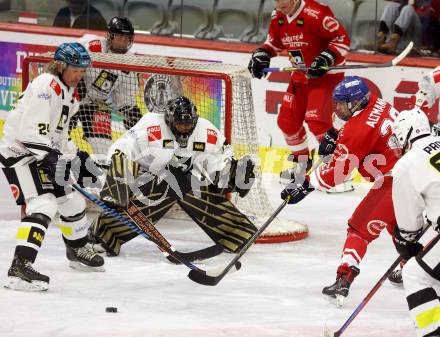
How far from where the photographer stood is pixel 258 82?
7855 mm

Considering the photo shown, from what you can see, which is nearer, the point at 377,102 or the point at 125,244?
the point at 377,102

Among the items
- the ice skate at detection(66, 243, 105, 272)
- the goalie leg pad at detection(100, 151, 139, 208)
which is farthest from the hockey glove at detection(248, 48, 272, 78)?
the ice skate at detection(66, 243, 105, 272)

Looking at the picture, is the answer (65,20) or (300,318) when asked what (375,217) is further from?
(65,20)

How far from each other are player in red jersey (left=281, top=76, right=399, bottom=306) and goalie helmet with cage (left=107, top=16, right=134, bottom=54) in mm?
2027

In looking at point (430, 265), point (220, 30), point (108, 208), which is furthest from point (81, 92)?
point (430, 265)

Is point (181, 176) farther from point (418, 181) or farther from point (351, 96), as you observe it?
point (418, 181)

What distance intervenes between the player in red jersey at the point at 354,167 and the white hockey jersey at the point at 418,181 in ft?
2.96

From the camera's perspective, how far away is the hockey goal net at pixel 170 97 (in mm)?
6074

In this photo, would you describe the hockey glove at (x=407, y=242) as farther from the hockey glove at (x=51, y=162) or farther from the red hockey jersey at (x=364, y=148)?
the hockey glove at (x=51, y=162)

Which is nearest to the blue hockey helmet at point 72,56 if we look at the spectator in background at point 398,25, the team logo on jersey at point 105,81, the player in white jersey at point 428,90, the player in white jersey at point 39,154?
the player in white jersey at point 39,154

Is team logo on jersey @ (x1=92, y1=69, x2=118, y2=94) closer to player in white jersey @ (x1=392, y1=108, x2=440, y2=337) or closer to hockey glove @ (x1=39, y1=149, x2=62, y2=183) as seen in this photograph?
hockey glove @ (x1=39, y1=149, x2=62, y2=183)

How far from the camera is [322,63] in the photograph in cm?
620

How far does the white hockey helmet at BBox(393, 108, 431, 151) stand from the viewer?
150 inches

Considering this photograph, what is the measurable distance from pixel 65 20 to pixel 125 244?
3114 millimetres
